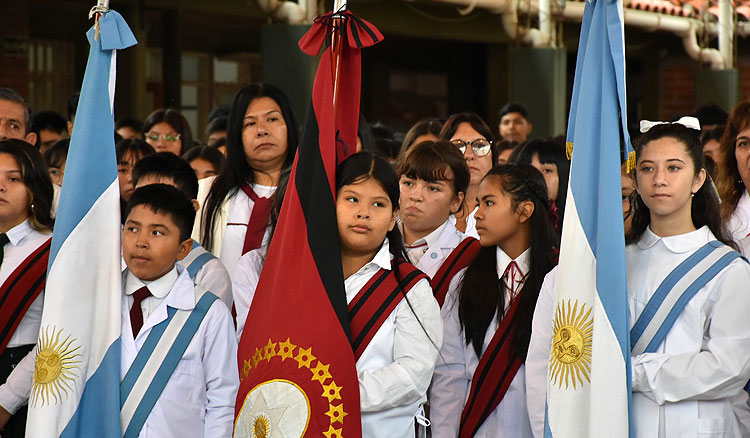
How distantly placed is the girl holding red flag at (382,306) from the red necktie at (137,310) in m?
0.60

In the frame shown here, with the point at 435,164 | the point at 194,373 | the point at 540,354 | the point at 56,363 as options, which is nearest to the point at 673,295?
the point at 540,354

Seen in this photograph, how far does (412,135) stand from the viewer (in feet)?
Answer: 17.1

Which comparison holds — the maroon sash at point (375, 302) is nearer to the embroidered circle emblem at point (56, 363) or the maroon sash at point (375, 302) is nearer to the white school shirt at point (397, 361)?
the white school shirt at point (397, 361)

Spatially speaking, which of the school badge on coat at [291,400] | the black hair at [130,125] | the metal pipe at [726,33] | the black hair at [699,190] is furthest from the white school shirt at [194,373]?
the metal pipe at [726,33]

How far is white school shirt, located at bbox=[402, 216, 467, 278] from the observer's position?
143 inches

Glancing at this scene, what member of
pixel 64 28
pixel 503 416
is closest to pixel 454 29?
pixel 64 28

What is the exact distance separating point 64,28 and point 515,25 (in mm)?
4521

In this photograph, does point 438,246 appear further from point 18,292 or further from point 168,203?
point 18,292

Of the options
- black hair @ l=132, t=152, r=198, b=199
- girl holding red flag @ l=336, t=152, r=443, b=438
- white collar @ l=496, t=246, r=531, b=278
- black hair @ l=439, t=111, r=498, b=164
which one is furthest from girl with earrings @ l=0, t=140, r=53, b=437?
black hair @ l=439, t=111, r=498, b=164

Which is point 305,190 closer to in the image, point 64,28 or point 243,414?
point 243,414

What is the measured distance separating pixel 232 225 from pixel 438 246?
0.75m

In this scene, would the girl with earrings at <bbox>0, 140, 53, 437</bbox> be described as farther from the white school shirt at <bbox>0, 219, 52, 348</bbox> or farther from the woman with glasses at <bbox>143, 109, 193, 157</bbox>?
the woman with glasses at <bbox>143, 109, 193, 157</bbox>

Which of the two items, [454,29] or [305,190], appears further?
[454,29]

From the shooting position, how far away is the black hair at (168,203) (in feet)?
10.3
